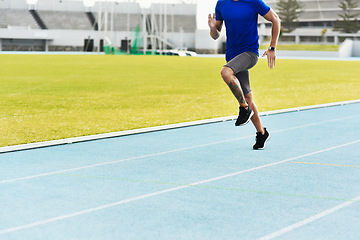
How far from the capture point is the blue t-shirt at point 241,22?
7.00m

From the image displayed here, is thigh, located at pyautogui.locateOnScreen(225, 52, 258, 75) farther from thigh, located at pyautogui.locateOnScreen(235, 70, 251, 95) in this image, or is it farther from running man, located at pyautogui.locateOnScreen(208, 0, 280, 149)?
thigh, located at pyautogui.locateOnScreen(235, 70, 251, 95)

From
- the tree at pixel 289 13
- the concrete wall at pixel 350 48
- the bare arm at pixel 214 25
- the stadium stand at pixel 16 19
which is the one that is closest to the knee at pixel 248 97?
the bare arm at pixel 214 25

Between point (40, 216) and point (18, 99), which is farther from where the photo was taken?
point (18, 99)

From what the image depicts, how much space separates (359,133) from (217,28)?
3.14 m

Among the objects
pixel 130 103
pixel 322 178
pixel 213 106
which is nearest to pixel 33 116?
pixel 130 103

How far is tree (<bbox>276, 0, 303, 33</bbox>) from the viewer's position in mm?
109062

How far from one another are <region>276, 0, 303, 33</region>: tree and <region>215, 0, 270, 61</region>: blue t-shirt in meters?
104

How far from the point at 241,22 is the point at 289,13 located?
352ft

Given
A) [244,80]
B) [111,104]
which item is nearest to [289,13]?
[111,104]

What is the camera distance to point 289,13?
111 m

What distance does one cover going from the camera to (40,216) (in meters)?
4.45

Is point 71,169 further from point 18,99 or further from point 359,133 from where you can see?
point 18,99

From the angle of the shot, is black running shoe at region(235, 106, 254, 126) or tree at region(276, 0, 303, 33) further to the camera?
tree at region(276, 0, 303, 33)

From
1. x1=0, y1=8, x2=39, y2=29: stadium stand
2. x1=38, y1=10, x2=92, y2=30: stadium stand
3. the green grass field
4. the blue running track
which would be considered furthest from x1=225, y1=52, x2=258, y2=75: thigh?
x1=38, y1=10, x2=92, y2=30: stadium stand
